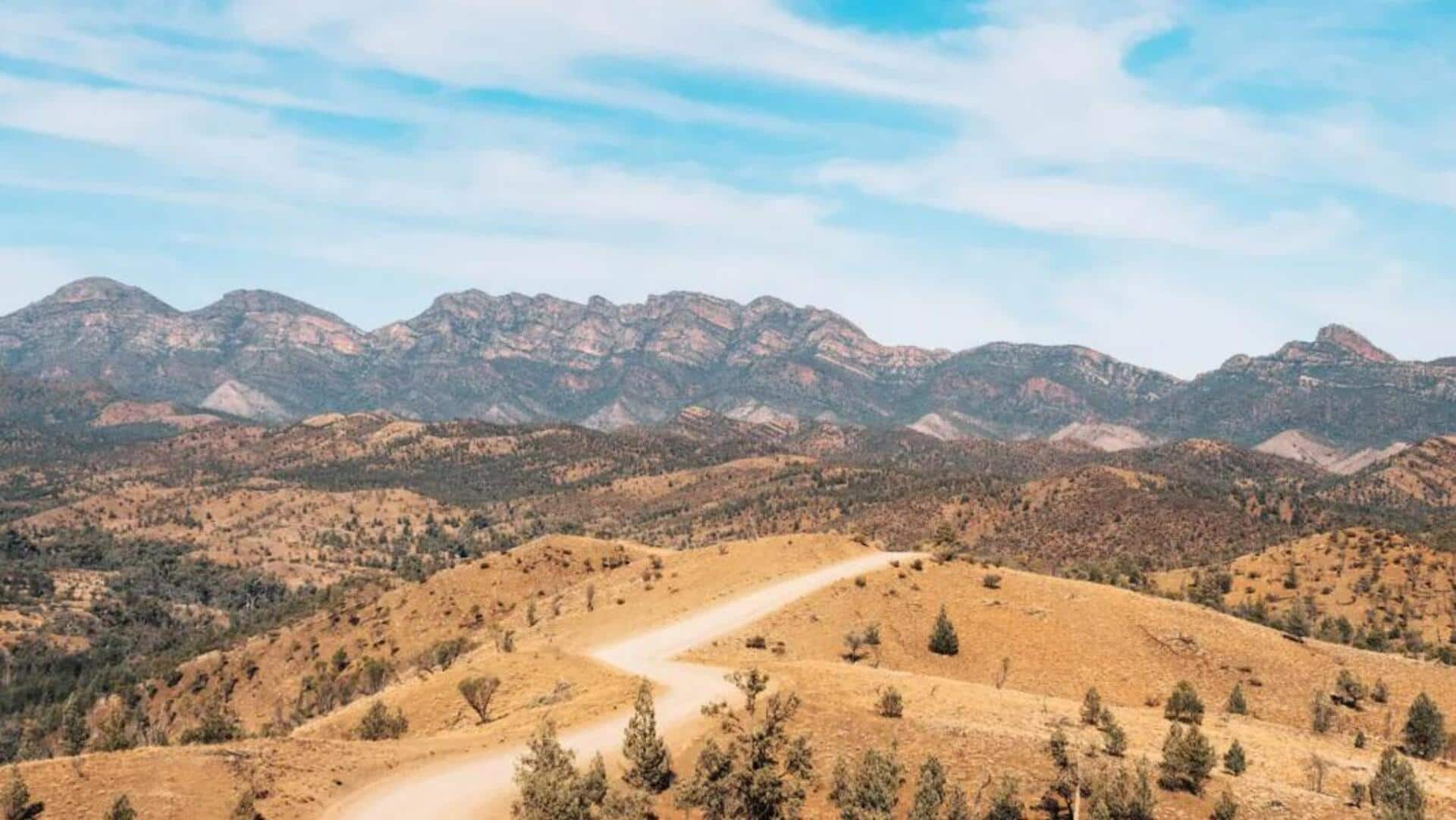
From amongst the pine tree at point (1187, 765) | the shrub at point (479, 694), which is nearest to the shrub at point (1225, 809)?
the pine tree at point (1187, 765)

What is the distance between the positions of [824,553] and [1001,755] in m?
48.3

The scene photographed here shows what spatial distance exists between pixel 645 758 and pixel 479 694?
50.0 feet

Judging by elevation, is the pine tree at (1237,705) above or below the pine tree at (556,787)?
below

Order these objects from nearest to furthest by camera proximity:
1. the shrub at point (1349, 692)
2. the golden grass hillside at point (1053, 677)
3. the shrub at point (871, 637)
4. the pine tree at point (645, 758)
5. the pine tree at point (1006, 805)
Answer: the pine tree at point (1006, 805) < the pine tree at point (645, 758) < the golden grass hillside at point (1053, 677) < the shrub at point (1349, 692) < the shrub at point (871, 637)

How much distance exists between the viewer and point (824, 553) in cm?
8031

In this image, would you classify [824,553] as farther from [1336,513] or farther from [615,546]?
[1336,513]

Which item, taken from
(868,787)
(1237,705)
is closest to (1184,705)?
(1237,705)

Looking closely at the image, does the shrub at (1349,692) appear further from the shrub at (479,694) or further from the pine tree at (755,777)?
the shrub at (479,694)

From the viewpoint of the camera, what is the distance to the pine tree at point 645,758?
29.8 meters

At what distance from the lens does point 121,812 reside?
85.0 feet

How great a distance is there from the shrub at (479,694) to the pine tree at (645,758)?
12.8m

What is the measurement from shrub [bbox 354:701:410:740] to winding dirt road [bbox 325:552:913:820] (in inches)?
309

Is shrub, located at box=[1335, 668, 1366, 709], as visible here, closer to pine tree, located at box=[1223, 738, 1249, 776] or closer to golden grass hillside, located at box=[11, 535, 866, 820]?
pine tree, located at box=[1223, 738, 1249, 776]

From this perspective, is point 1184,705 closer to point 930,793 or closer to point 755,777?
point 930,793
